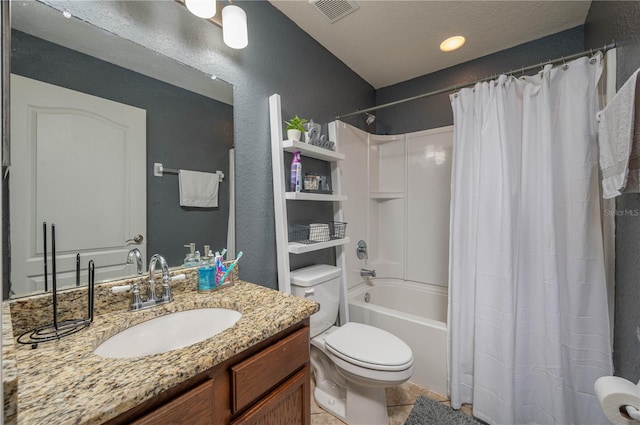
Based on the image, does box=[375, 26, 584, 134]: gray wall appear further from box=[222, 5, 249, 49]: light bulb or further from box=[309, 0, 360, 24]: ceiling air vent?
box=[222, 5, 249, 49]: light bulb

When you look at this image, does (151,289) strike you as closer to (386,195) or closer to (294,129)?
(294,129)

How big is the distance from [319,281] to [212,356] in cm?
95

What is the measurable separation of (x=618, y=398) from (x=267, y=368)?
109cm

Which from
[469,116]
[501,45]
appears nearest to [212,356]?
[469,116]

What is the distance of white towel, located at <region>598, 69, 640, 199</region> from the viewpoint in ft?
2.96

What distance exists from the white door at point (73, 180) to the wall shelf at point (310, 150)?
0.70m

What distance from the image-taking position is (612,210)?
50.3 inches

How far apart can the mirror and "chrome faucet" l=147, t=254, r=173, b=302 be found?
0.06 m

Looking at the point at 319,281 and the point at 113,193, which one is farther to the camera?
the point at 319,281

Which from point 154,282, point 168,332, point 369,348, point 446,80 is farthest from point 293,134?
point 446,80

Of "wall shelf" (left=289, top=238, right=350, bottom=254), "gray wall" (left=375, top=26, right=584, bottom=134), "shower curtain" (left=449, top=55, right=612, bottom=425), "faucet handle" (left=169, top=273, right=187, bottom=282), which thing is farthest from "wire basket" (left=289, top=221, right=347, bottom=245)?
"gray wall" (left=375, top=26, right=584, bottom=134)

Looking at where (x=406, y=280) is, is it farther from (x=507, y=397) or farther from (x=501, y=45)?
(x=501, y=45)

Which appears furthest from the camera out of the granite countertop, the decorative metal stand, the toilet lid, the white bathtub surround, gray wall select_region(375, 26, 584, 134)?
the white bathtub surround

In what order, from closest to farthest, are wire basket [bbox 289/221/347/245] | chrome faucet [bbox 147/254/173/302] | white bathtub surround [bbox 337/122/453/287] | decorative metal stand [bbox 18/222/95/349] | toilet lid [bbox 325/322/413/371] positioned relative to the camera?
1. decorative metal stand [bbox 18/222/95/349]
2. chrome faucet [bbox 147/254/173/302]
3. toilet lid [bbox 325/322/413/371]
4. wire basket [bbox 289/221/347/245]
5. white bathtub surround [bbox 337/122/453/287]
